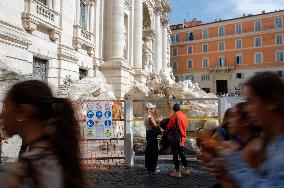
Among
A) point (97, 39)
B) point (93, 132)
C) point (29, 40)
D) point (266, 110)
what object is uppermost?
point (97, 39)

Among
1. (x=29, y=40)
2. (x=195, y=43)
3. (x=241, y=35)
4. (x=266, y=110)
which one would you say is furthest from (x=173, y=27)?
(x=266, y=110)

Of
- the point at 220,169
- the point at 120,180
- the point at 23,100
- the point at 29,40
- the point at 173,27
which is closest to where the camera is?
the point at 23,100

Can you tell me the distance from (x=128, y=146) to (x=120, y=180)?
6.71 ft

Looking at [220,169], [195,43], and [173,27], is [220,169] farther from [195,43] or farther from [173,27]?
[173,27]

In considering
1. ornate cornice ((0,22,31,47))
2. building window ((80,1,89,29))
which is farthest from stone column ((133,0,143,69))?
ornate cornice ((0,22,31,47))

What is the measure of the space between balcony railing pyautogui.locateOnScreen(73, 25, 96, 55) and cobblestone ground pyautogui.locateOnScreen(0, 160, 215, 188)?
10.3m

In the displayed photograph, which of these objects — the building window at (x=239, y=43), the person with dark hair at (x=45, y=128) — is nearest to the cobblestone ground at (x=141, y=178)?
the person with dark hair at (x=45, y=128)

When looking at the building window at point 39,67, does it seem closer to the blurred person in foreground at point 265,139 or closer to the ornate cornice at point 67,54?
the ornate cornice at point 67,54

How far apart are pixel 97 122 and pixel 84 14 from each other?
12365 mm

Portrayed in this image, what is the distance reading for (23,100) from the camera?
5.57 feet

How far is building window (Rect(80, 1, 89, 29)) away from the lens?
63.8 feet

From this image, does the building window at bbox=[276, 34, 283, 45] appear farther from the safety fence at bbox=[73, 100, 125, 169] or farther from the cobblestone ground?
the cobblestone ground

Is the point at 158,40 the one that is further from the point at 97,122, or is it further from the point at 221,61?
the point at 97,122

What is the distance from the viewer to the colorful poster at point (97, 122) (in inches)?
343
